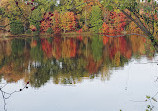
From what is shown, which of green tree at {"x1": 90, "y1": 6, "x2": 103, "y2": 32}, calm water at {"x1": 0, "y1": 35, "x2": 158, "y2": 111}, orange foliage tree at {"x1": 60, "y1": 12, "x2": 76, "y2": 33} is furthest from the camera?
green tree at {"x1": 90, "y1": 6, "x2": 103, "y2": 32}

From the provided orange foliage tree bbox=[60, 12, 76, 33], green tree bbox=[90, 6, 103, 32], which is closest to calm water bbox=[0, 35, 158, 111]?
orange foliage tree bbox=[60, 12, 76, 33]

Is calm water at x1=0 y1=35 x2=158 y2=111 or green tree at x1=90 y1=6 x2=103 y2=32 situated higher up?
green tree at x1=90 y1=6 x2=103 y2=32

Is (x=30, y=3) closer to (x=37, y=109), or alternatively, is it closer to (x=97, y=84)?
(x=37, y=109)

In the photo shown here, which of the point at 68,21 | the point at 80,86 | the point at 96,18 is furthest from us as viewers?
the point at 96,18

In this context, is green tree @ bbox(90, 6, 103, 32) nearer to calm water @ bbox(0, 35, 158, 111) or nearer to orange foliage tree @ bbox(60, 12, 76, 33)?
orange foliage tree @ bbox(60, 12, 76, 33)

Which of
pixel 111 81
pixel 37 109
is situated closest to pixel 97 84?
pixel 111 81

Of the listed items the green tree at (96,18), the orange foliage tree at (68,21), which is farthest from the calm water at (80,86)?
the green tree at (96,18)

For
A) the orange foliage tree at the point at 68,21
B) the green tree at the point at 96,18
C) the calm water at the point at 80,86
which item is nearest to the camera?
the calm water at the point at 80,86

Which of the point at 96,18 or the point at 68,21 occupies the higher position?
the point at 96,18

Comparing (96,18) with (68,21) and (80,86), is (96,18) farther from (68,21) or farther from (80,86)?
(80,86)

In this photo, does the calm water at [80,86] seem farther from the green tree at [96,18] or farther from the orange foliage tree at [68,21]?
the green tree at [96,18]

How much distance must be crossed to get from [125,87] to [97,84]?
6.56 ft

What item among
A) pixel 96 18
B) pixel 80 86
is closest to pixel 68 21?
pixel 96 18

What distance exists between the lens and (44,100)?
1453cm
